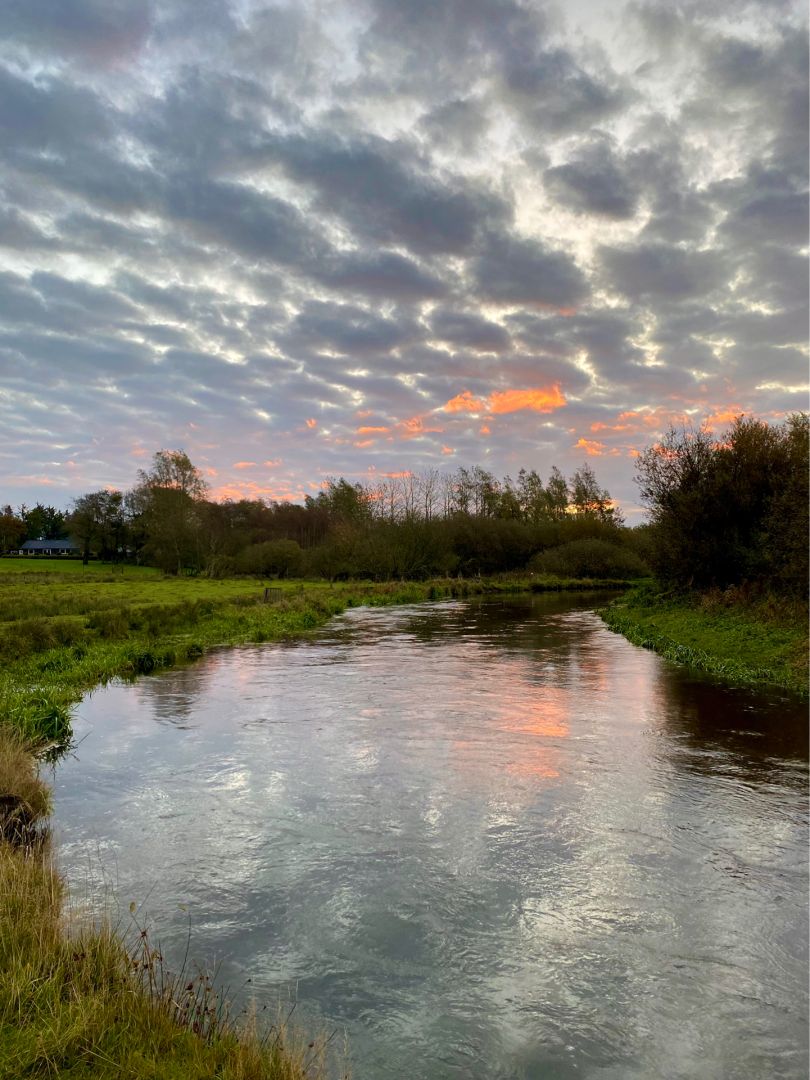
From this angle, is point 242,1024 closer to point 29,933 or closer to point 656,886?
point 29,933

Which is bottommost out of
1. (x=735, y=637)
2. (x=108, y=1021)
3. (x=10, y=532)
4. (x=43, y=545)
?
(x=108, y=1021)

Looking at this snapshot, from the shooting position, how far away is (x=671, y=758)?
11.9 meters

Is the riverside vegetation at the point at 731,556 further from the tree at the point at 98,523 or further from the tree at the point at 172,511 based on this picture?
the tree at the point at 98,523

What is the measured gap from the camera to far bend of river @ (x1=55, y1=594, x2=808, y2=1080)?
5.30 m

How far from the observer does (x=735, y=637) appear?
21922 millimetres

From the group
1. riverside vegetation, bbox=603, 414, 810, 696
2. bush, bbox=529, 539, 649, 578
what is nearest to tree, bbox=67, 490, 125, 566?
bush, bbox=529, 539, 649, 578

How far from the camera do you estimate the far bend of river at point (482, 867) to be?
17.4ft

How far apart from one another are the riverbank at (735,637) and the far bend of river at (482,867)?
213cm

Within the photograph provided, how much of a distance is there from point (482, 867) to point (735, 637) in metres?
17.0

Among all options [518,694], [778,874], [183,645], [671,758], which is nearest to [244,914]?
[778,874]

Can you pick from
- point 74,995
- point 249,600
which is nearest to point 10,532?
point 249,600

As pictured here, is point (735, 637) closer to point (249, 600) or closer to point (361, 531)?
point (249, 600)

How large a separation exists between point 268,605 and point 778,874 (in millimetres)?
33651

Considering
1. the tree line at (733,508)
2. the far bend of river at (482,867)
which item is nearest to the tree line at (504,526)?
the tree line at (733,508)
